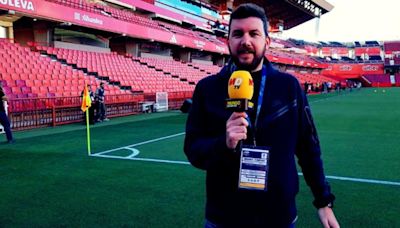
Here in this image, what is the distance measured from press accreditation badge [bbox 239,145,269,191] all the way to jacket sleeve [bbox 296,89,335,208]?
1.26 ft

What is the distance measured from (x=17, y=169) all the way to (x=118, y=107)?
11825 millimetres

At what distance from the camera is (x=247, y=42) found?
1894mm

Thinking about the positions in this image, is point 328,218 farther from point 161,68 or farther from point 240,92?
point 161,68

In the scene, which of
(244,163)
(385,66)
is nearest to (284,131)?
(244,163)

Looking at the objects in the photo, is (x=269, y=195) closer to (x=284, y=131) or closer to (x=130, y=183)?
(x=284, y=131)

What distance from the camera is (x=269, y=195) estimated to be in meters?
1.93

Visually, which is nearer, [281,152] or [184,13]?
[281,152]

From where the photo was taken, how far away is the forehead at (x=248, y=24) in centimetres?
192

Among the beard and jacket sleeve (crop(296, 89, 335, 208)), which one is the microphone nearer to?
the beard

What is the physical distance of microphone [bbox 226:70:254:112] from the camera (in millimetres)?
1682

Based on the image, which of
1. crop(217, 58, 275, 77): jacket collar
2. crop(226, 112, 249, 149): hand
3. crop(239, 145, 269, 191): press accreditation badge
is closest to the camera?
crop(226, 112, 249, 149): hand

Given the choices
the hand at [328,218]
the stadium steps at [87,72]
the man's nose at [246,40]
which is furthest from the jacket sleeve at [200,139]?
the stadium steps at [87,72]

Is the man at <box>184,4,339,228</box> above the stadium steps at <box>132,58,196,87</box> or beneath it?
beneath

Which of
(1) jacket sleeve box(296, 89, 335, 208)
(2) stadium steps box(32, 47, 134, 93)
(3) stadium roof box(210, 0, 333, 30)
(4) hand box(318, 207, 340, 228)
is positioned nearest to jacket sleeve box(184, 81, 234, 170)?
(1) jacket sleeve box(296, 89, 335, 208)
